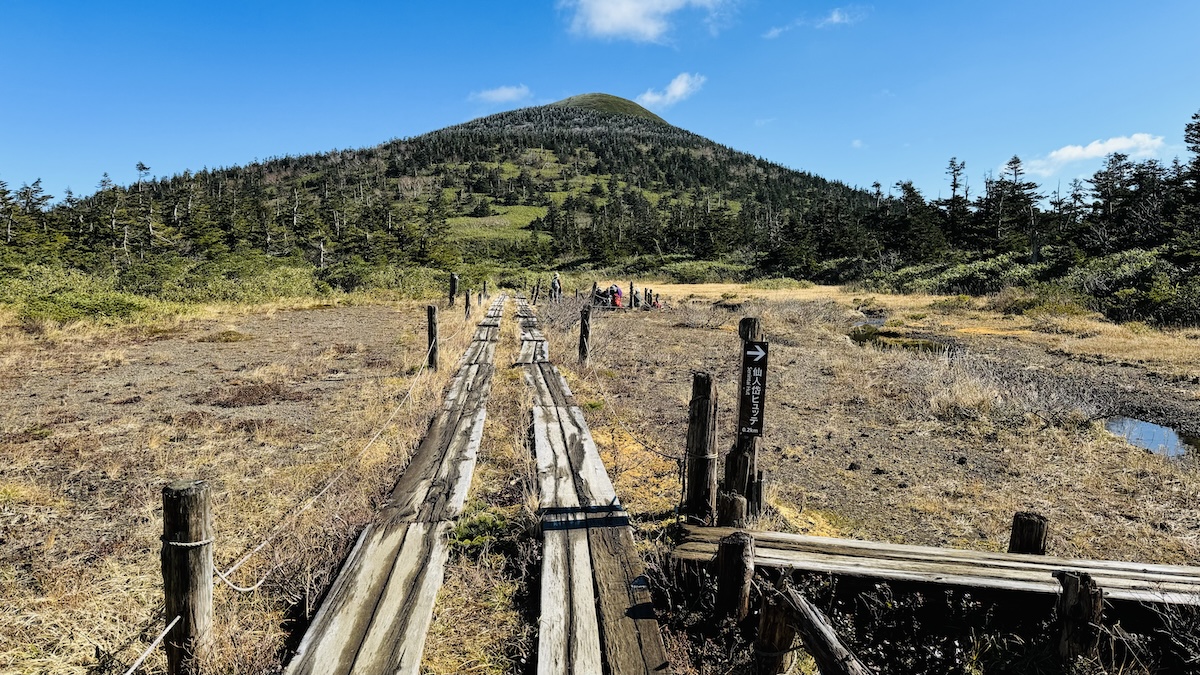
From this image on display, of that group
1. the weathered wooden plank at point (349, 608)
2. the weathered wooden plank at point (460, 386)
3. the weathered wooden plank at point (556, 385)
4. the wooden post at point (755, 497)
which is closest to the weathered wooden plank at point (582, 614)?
the weathered wooden plank at point (349, 608)

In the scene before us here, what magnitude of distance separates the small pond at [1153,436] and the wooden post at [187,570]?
33.3ft

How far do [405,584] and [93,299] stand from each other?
2118 cm

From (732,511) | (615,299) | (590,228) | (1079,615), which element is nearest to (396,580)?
(732,511)

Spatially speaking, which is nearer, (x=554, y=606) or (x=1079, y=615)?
(x=1079, y=615)

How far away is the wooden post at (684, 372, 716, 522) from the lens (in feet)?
14.4

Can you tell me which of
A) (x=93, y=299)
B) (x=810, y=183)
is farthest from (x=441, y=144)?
(x=93, y=299)

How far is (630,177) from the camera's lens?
12400cm

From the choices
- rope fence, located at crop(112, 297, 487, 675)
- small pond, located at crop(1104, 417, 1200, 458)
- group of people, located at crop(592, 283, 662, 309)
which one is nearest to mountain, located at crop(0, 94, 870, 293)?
group of people, located at crop(592, 283, 662, 309)

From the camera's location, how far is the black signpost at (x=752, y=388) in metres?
4.34

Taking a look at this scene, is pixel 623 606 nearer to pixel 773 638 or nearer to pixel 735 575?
pixel 735 575

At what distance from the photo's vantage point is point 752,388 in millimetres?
4371

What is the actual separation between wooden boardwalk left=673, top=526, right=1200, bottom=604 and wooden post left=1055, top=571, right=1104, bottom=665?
0.35 m

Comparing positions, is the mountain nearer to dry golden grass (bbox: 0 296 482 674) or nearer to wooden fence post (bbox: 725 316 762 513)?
dry golden grass (bbox: 0 296 482 674)

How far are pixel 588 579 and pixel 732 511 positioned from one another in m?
1.10
